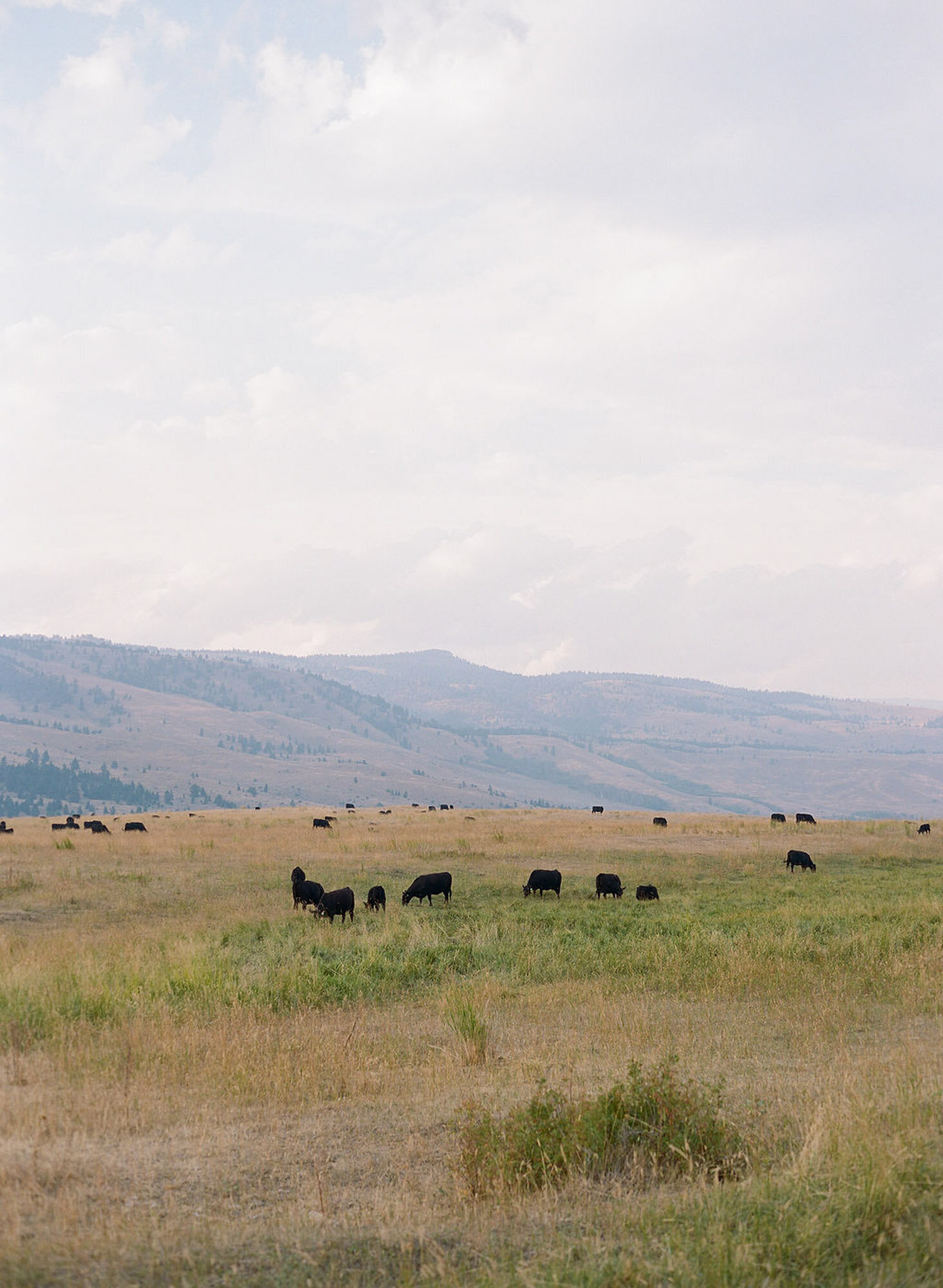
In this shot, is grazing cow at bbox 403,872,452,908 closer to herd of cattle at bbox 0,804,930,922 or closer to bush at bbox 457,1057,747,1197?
herd of cattle at bbox 0,804,930,922

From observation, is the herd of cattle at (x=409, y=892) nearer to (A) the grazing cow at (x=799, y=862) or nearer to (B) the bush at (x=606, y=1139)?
(A) the grazing cow at (x=799, y=862)

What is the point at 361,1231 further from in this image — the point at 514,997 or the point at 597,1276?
the point at 514,997

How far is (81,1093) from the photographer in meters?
8.63

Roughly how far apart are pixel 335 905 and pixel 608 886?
9616mm

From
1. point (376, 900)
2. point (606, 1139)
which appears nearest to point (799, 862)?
point (376, 900)

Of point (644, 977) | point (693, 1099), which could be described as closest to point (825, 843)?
point (644, 977)

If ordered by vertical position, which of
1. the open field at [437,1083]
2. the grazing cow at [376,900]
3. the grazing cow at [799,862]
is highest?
the open field at [437,1083]

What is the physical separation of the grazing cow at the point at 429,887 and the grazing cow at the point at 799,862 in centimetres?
1513

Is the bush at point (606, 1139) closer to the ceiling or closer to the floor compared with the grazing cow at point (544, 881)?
closer to the ceiling

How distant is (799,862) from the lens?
114 feet

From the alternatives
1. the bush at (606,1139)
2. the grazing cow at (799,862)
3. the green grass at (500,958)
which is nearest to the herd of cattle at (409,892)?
the green grass at (500,958)

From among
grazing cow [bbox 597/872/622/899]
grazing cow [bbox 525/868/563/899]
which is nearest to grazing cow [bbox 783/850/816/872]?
grazing cow [bbox 597/872/622/899]

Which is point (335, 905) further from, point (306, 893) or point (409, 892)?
point (409, 892)

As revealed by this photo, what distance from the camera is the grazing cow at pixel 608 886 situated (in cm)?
2802
